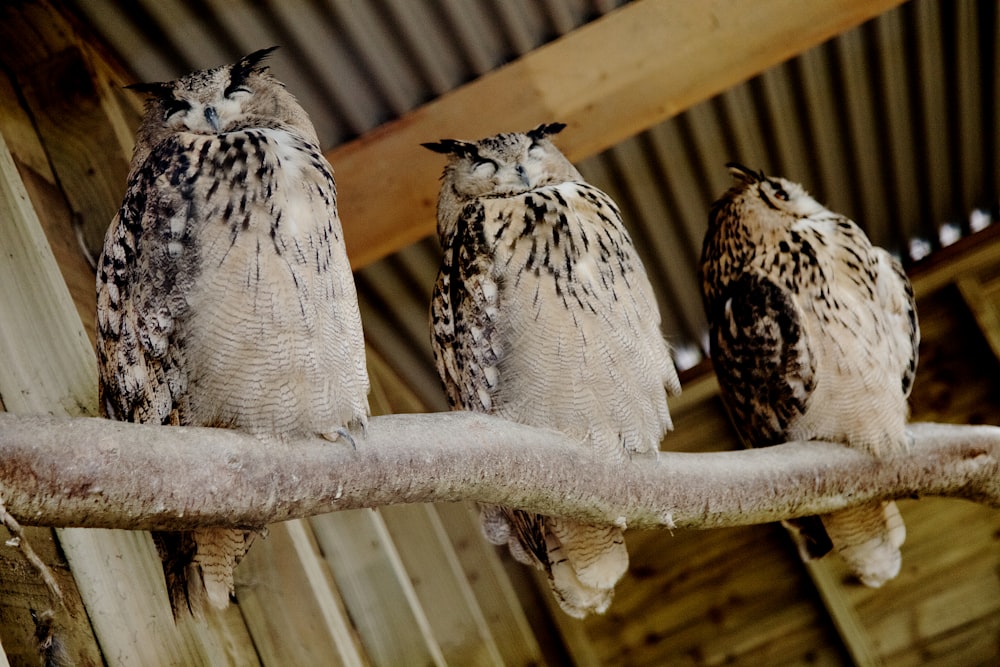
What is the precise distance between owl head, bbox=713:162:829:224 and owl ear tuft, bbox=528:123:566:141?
59 centimetres

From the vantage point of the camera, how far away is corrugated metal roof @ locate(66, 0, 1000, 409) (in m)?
2.76

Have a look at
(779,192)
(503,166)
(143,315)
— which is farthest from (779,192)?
(143,315)

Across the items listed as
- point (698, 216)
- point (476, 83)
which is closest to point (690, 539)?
point (698, 216)

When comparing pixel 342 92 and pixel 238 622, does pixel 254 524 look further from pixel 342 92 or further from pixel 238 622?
pixel 342 92

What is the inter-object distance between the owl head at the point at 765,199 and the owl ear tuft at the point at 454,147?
804mm

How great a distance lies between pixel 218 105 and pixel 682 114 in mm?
1734

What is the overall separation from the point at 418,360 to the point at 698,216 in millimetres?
1221

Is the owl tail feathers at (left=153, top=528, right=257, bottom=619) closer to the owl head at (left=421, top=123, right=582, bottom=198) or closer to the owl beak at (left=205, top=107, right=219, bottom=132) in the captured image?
the owl beak at (left=205, top=107, right=219, bottom=132)

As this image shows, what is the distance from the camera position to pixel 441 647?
336cm

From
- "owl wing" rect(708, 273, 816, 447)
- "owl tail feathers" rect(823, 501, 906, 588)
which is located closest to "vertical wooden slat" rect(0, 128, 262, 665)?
"owl wing" rect(708, 273, 816, 447)

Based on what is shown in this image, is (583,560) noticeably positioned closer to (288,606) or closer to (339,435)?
(288,606)

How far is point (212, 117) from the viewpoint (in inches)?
84.4

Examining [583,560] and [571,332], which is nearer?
[571,332]

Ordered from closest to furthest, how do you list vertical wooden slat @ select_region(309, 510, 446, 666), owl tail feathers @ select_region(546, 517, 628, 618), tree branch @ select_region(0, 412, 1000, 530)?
1. tree branch @ select_region(0, 412, 1000, 530)
2. owl tail feathers @ select_region(546, 517, 628, 618)
3. vertical wooden slat @ select_region(309, 510, 446, 666)
